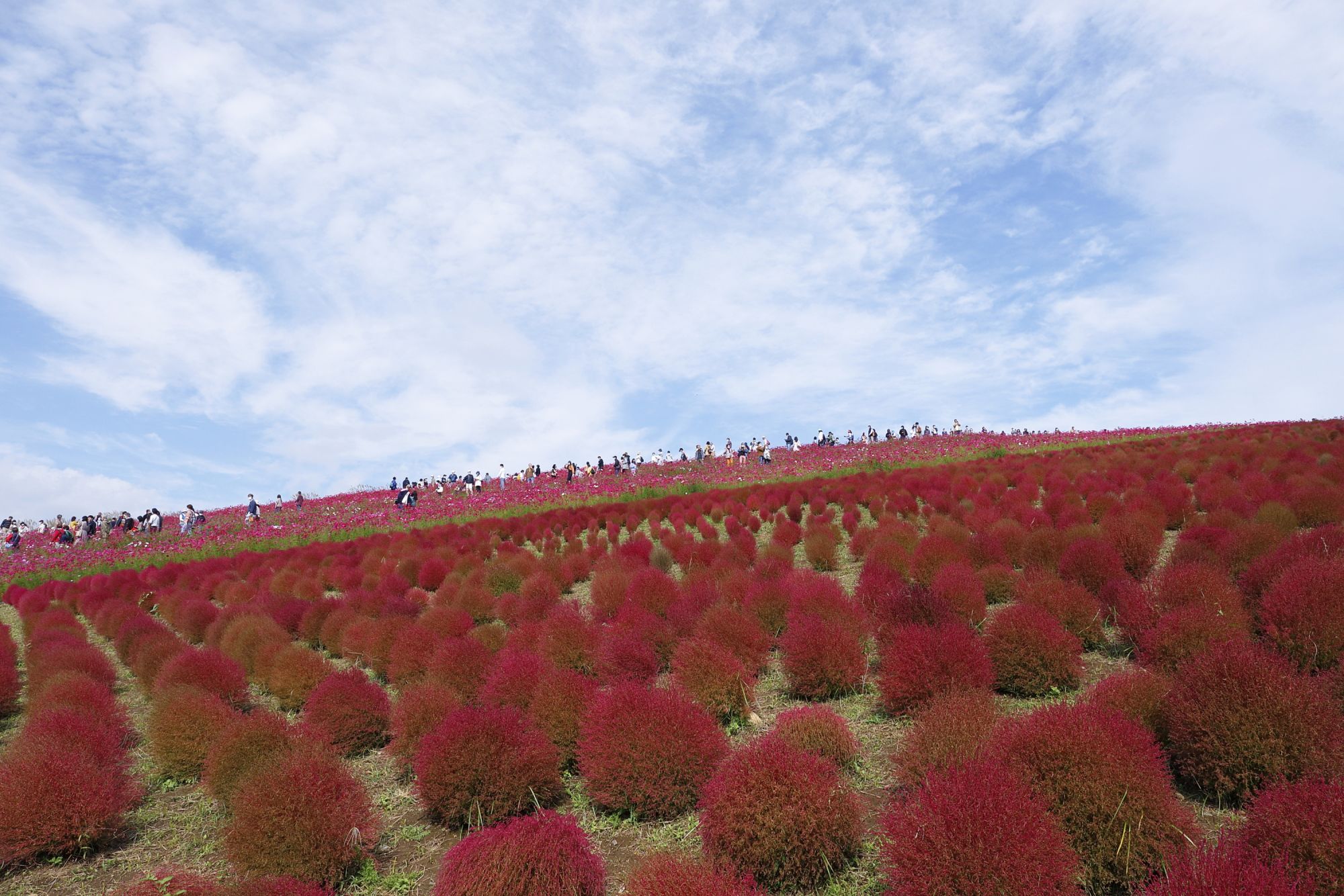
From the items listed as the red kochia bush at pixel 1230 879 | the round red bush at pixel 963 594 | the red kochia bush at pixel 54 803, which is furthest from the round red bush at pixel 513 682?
the red kochia bush at pixel 1230 879

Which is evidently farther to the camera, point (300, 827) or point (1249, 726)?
point (300, 827)

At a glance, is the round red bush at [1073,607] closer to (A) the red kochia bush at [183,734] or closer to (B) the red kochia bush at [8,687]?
(A) the red kochia bush at [183,734]

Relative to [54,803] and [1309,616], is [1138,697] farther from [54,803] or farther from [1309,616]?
[54,803]

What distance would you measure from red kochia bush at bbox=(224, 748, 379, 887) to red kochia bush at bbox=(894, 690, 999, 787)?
10.8 ft

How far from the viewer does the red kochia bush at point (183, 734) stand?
5.93 metres

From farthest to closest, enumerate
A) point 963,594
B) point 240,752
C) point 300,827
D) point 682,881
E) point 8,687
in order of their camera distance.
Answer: point 8,687 < point 963,594 < point 240,752 < point 300,827 < point 682,881

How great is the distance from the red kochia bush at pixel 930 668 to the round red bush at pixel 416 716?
11.5 feet

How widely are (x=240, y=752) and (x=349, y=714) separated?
1.16 metres

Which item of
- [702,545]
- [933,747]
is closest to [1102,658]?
[933,747]

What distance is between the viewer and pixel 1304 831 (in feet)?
9.86

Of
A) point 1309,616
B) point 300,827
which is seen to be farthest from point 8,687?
point 1309,616

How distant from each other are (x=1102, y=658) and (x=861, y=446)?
31.4 metres

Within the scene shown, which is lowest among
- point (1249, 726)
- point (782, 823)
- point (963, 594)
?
point (782, 823)

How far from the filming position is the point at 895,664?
5.60 metres
